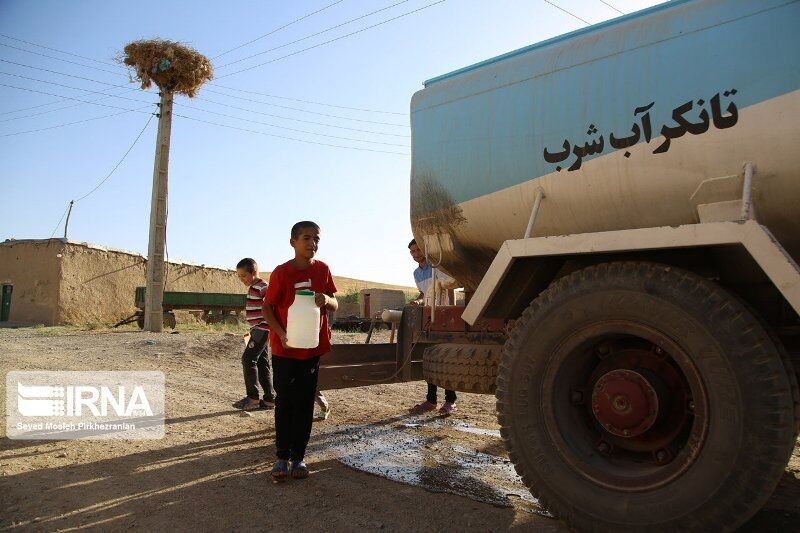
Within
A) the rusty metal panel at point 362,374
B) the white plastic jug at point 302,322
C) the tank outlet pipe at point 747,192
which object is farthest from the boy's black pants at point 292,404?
the tank outlet pipe at point 747,192

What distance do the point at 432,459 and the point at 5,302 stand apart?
21730 mm

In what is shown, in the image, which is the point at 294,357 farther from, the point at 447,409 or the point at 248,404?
the point at 447,409

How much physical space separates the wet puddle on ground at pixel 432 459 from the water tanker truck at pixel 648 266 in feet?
2.05

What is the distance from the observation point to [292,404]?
145 inches

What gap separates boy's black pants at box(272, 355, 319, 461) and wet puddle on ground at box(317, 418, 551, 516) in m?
0.50

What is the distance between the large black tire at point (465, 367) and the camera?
11.1 feet

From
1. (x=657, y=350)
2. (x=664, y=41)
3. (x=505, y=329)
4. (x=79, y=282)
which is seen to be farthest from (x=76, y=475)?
(x=79, y=282)

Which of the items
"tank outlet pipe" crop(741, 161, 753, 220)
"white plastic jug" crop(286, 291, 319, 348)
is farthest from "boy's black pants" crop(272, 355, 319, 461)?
"tank outlet pipe" crop(741, 161, 753, 220)

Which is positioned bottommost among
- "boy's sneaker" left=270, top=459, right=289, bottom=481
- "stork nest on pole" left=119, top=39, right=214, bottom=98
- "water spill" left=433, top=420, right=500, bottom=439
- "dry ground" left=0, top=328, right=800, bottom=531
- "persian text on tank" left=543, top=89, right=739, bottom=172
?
"dry ground" left=0, top=328, right=800, bottom=531

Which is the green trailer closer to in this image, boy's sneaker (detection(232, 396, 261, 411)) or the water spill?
boy's sneaker (detection(232, 396, 261, 411))

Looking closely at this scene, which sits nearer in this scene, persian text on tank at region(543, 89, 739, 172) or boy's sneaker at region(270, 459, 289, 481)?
persian text on tank at region(543, 89, 739, 172)

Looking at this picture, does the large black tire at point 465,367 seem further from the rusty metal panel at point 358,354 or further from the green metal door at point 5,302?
the green metal door at point 5,302

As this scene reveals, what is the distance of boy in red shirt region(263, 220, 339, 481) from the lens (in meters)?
3.63

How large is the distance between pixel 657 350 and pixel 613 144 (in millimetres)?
1124
